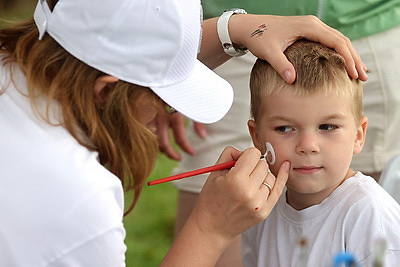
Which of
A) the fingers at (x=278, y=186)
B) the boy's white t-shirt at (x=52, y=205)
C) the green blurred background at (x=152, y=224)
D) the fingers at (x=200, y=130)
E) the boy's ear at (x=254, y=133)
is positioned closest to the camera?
the boy's white t-shirt at (x=52, y=205)

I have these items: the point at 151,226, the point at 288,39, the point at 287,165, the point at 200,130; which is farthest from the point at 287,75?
the point at 151,226

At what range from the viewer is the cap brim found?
215 centimetres

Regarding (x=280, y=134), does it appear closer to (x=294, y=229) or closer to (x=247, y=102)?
(x=294, y=229)

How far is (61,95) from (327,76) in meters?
0.73

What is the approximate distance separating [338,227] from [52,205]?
80cm

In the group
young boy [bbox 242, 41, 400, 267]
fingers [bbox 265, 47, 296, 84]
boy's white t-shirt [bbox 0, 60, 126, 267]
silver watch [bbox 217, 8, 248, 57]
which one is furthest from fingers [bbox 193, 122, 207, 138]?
boy's white t-shirt [bbox 0, 60, 126, 267]

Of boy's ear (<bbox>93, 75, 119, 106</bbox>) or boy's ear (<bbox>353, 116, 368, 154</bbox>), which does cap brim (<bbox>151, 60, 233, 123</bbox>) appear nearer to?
boy's ear (<bbox>93, 75, 119, 106</bbox>)

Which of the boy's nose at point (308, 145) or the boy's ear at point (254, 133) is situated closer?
the boy's nose at point (308, 145)

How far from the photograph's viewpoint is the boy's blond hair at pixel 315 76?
2316 mm

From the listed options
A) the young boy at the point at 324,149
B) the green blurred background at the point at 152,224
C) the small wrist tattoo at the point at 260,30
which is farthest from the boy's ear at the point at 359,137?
the green blurred background at the point at 152,224

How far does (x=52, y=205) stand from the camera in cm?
200

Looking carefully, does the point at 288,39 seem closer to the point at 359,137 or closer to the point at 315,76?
the point at 315,76

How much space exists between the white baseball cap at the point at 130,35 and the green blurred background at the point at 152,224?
72.4 inches

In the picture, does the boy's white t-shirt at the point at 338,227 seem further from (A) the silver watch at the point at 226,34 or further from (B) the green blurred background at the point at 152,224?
(B) the green blurred background at the point at 152,224
